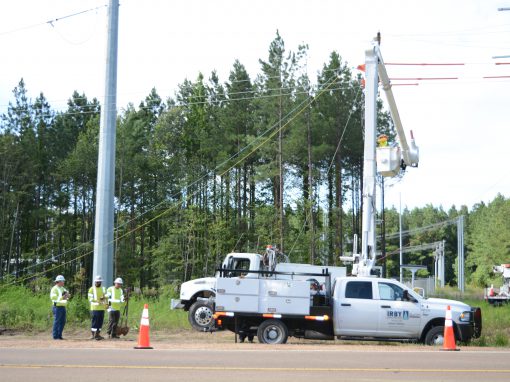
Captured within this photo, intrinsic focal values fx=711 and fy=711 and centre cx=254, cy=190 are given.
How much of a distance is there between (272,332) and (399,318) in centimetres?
329

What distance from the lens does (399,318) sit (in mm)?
18266

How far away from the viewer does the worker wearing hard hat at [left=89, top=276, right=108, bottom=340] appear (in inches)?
773

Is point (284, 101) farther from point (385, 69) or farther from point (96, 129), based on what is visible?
point (385, 69)

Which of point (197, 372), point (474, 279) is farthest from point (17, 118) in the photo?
point (474, 279)

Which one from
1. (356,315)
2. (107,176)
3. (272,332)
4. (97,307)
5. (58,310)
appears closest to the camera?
(356,315)

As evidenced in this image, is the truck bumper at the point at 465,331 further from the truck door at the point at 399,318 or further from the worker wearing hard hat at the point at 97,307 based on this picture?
the worker wearing hard hat at the point at 97,307

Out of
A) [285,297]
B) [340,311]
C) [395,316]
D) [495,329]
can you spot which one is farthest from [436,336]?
[495,329]

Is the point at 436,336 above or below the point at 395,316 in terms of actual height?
below

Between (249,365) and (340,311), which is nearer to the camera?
(249,365)

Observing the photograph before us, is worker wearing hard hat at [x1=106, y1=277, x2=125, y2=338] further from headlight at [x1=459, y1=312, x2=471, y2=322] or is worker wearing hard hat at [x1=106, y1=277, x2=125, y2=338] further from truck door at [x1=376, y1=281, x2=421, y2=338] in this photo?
headlight at [x1=459, y1=312, x2=471, y2=322]

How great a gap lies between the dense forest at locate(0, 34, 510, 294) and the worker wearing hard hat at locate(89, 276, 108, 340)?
2994 centimetres

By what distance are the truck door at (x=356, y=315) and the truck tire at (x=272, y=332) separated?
137 centimetres

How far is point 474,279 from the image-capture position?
353ft

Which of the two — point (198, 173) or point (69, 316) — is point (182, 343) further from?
point (198, 173)
